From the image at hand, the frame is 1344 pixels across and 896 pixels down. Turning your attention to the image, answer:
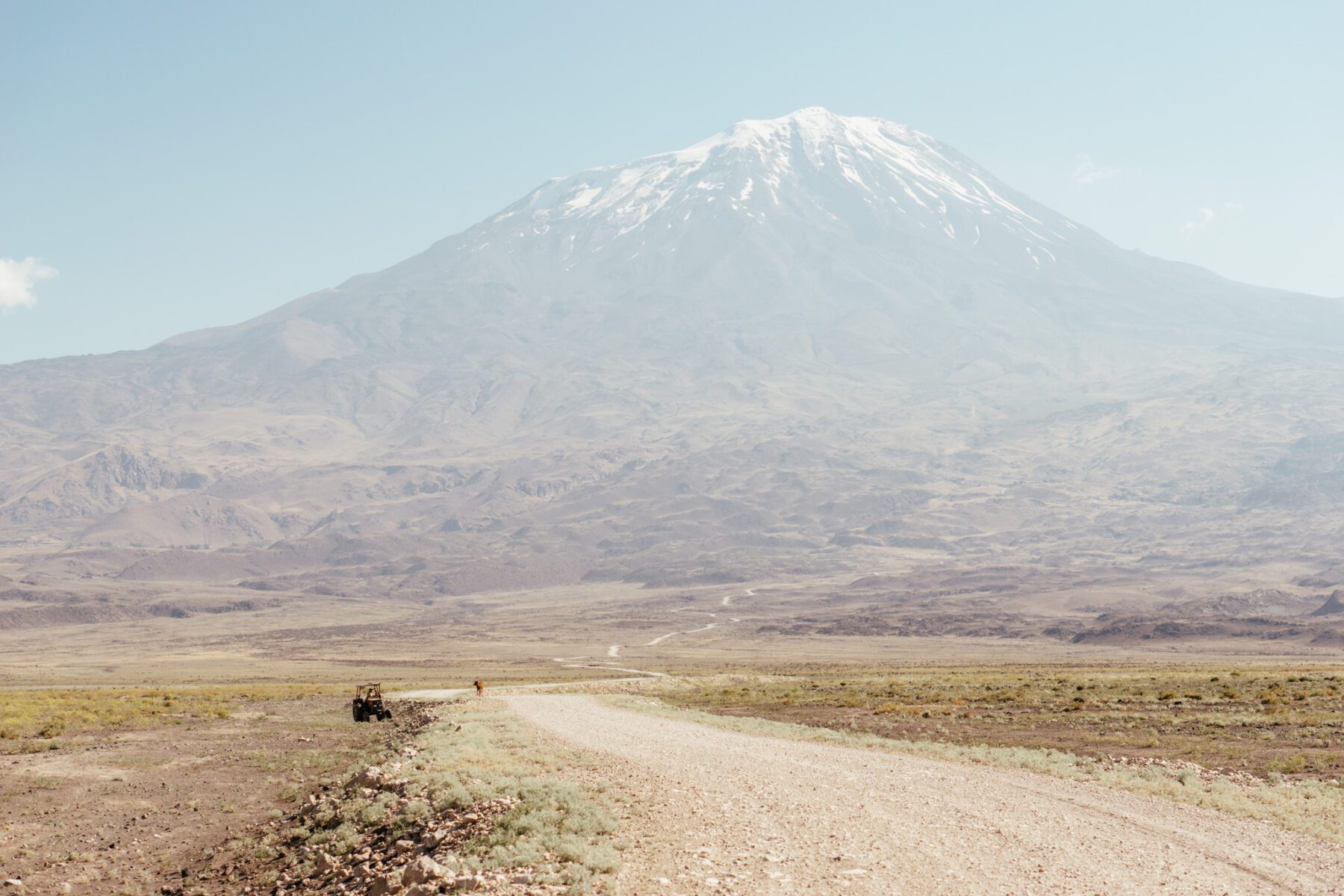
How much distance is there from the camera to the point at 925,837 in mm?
14664

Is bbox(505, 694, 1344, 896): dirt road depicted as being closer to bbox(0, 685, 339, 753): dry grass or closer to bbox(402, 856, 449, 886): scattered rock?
bbox(402, 856, 449, 886): scattered rock

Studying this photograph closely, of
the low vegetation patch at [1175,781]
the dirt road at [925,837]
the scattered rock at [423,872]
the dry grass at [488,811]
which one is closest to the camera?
the dirt road at [925,837]

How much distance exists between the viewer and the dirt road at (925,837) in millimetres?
12844

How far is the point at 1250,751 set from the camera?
81.4ft

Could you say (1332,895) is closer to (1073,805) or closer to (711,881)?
(1073,805)

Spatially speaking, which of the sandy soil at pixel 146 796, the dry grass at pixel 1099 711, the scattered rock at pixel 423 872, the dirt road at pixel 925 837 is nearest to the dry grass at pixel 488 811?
the scattered rock at pixel 423 872

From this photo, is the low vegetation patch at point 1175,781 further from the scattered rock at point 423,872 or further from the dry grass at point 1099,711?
the scattered rock at point 423,872

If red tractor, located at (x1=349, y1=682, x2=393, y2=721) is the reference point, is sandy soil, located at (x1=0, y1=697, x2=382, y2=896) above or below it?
above

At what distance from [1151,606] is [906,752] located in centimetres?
14264

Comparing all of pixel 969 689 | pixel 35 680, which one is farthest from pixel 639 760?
pixel 35 680

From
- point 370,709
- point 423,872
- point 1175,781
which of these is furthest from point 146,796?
point 1175,781

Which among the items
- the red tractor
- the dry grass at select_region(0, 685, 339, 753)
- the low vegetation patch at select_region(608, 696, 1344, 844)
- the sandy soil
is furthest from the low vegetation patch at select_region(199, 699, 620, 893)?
the dry grass at select_region(0, 685, 339, 753)

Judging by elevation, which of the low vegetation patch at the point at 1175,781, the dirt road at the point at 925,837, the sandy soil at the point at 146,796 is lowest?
the sandy soil at the point at 146,796

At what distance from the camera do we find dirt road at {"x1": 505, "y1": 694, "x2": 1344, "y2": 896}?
12.8 m
